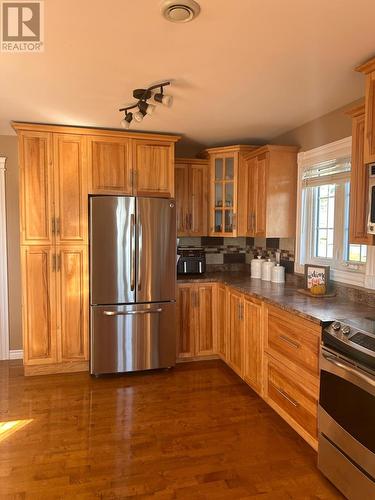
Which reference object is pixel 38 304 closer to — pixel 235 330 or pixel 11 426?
pixel 11 426

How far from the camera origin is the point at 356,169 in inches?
89.5

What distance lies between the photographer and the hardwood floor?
1.97 meters

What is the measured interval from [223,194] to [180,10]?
2.51 metres

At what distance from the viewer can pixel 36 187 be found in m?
3.37

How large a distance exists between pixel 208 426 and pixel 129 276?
1477 millimetres

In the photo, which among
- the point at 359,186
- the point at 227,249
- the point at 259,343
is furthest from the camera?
the point at 227,249

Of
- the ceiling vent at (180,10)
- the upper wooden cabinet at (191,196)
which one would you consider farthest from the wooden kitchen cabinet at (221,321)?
the ceiling vent at (180,10)

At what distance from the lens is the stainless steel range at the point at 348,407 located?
5.63 feet

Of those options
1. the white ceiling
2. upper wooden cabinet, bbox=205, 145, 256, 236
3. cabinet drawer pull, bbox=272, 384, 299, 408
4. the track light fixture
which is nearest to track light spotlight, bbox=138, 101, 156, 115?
the track light fixture

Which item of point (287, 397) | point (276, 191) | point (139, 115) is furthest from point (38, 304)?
point (276, 191)

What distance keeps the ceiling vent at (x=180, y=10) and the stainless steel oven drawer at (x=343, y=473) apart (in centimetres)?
228

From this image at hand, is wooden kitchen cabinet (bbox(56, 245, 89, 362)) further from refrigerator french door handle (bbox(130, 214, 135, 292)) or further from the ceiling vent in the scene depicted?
the ceiling vent

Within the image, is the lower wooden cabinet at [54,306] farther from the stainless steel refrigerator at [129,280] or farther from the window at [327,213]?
the window at [327,213]

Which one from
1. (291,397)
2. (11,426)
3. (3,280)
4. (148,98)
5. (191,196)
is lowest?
(11,426)
